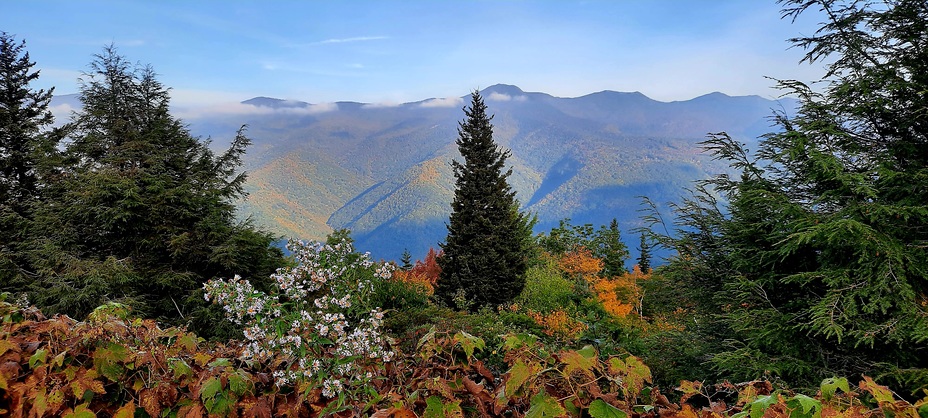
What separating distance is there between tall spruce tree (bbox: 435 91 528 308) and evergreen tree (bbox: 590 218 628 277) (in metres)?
9.24

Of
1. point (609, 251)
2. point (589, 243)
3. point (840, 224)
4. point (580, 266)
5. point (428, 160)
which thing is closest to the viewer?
point (840, 224)

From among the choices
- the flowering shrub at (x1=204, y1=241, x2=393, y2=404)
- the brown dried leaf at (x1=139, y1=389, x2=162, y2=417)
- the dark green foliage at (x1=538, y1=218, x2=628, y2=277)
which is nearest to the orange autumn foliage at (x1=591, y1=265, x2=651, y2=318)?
the dark green foliage at (x1=538, y1=218, x2=628, y2=277)

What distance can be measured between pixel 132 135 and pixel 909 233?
1436 cm

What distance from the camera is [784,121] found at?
17.3 feet

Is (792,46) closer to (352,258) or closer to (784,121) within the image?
(784,121)

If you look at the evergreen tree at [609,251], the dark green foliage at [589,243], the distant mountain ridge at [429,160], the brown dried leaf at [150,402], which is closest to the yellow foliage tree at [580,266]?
the dark green foliage at [589,243]

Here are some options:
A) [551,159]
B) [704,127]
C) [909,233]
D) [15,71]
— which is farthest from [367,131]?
[909,233]

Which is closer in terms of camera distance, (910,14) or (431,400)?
(431,400)

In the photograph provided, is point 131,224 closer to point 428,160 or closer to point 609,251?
point 609,251

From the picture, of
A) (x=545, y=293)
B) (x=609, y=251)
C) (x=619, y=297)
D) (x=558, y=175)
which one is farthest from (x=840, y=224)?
(x=558, y=175)

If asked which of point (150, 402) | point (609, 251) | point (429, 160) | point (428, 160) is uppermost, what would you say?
point (150, 402)

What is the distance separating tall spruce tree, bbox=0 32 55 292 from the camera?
10.0 meters

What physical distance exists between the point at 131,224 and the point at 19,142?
4.06m

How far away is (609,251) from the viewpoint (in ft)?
80.6
